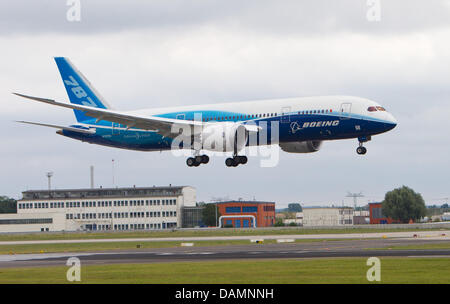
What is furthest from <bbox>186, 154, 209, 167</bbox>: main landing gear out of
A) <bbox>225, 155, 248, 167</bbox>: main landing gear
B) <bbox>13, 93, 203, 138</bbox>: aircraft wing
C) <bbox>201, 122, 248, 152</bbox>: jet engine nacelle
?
<bbox>201, 122, 248, 152</bbox>: jet engine nacelle

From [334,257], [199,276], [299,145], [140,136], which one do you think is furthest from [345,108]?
[199,276]

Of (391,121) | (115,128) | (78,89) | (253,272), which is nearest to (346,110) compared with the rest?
(391,121)

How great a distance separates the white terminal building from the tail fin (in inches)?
4047

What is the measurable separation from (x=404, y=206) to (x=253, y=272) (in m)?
152

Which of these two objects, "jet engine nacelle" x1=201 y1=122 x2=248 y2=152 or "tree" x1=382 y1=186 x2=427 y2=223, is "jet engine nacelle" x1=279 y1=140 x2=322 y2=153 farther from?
"tree" x1=382 y1=186 x2=427 y2=223

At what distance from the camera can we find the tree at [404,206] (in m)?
186

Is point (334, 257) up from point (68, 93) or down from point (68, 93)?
down

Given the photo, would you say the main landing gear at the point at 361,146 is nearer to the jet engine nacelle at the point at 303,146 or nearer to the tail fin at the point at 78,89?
the jet engine nacelle at the point at 303,146

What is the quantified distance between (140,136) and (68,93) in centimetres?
1201

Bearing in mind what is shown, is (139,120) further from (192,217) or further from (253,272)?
(192,217)

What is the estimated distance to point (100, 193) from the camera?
198m

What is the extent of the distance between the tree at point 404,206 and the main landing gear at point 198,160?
398 ft
